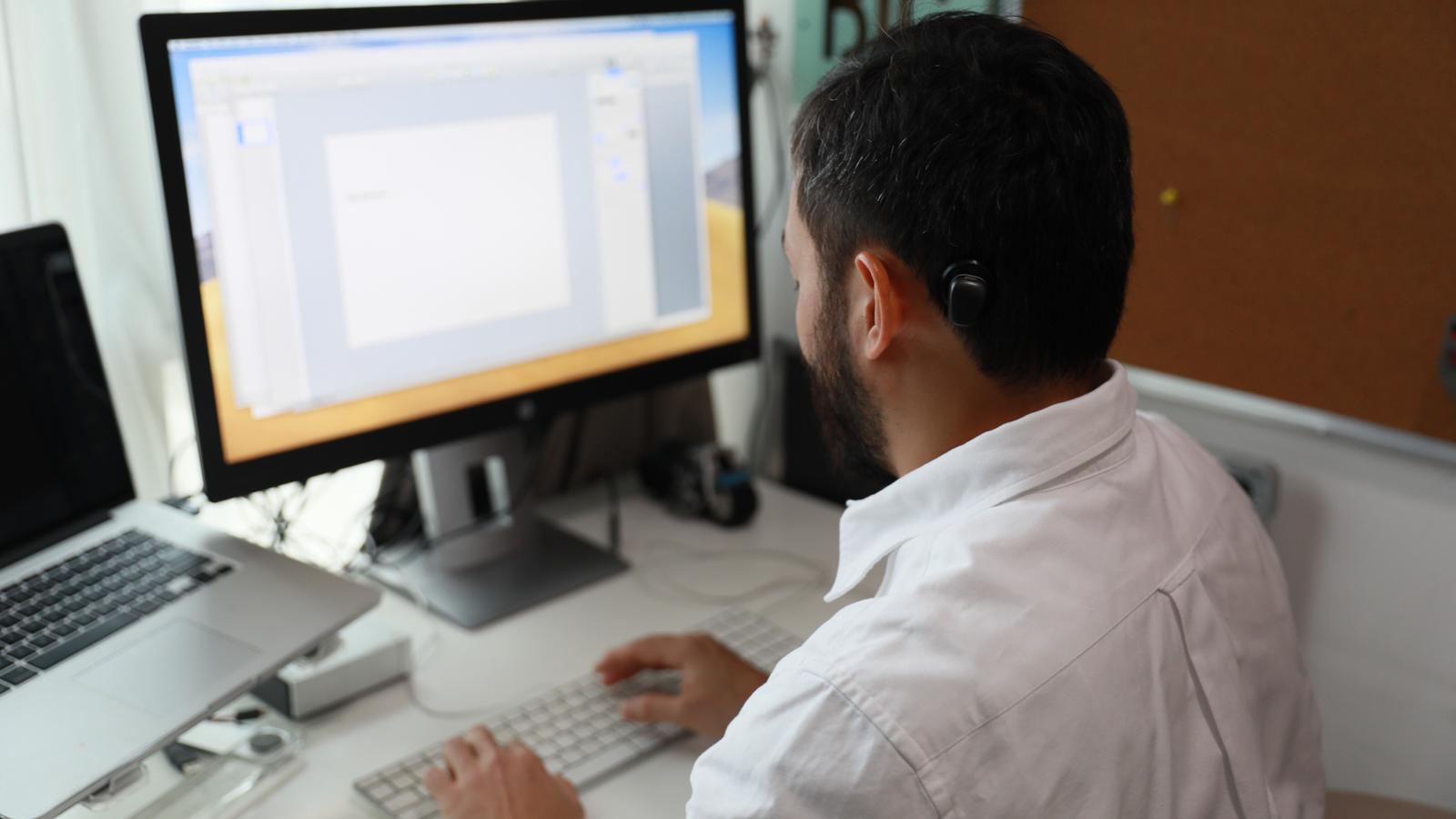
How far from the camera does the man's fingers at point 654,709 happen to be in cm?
102

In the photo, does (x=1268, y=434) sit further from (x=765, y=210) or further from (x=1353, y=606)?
(x=765, y=210)

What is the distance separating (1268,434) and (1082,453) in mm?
616

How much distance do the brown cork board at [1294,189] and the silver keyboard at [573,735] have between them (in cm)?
57

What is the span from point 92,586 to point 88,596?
15mm

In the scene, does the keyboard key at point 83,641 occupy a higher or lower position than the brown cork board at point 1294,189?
lower

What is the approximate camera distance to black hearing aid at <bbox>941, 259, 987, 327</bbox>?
0.71 m

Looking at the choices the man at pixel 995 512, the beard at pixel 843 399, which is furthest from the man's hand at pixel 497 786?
the beard at pixel 843 399

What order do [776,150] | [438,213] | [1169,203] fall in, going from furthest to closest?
[776,150]
[1169,203]
[438,213]

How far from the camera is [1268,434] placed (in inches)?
49.7

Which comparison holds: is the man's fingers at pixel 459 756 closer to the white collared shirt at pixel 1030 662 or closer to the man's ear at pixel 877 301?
the white collared shirt at pixel 1030 662

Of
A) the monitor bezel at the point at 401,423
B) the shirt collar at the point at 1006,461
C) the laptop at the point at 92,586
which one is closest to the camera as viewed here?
the shirt collar at the point at 1006,461

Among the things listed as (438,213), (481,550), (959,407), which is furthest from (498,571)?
(959,407)

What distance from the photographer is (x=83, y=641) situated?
94 centimetres

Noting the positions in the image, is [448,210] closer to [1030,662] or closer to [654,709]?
[654,709]
